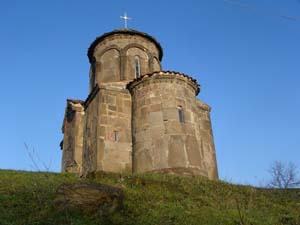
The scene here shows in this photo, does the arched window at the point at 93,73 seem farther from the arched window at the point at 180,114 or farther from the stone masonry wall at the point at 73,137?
the arched window at the point at 180,114

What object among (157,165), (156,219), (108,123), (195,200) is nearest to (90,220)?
(156,219)

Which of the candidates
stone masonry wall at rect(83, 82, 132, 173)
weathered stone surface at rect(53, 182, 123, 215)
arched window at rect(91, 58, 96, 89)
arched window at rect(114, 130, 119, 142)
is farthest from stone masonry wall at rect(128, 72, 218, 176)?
weathered stone surface at rect(53, 182, 123, 215)

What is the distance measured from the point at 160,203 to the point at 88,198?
70.9 inches

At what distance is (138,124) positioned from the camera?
14.8 meters

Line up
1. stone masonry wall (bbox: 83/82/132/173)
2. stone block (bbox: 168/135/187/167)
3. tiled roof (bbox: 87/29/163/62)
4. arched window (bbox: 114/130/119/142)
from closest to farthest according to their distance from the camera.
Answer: stone block (bbox: 168/135/187/167) < stone masonry wall (bbox: 83/82/132/173) < arched window (bbox: 114/130/119/142) < tiled roof (bbox: 87/29/163/62)

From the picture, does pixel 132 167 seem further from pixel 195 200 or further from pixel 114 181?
pixel 195 200

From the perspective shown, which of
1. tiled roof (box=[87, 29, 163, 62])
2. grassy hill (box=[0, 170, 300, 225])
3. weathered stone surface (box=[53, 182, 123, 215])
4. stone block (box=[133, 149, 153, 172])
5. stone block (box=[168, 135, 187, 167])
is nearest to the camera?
grassy hill (box=[0, 170, 300, 225])

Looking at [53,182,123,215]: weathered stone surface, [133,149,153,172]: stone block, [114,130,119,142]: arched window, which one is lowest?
[53,182,123,215]: weathered stone surface

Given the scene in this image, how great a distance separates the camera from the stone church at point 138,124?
13.7 m

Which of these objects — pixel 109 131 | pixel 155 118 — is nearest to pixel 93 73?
pixel 109 131

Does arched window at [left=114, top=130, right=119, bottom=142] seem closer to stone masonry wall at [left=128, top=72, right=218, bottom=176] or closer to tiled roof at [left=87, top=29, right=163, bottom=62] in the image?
stone masonry wall at [left=128, top=72, right=218, bottom=176]

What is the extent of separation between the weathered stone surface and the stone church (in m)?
5.44

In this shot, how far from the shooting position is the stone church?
13745 mm

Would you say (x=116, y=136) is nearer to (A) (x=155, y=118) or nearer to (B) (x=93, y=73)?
(A) (x=155, y=118)
